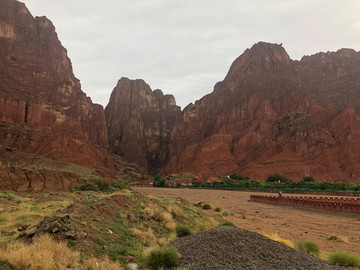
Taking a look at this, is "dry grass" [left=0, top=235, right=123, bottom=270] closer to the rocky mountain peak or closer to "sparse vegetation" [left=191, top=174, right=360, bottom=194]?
"sparse vegetation" [left=191, top=174, right=360, bottom=194]

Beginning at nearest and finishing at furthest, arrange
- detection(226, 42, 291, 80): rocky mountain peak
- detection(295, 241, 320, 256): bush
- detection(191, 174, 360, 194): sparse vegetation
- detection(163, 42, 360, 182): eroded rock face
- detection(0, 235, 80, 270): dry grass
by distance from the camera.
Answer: detection(0, 235, 80, 270): dry grass → detection(295, 241, 320, 256): bush → detection(191, 174, 360, 194): sparse vegetation → detection(163, 42, 360, 182): eroded rock face → detection(226, 42, 291, 80): rocky mountain peak

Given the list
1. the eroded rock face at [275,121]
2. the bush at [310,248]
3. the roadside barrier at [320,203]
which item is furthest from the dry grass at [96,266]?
the eroded rock face at [275,121]

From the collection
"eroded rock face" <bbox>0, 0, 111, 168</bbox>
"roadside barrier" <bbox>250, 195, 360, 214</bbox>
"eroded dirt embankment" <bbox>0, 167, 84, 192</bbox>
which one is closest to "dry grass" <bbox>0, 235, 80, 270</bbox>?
"eroded dirt embankment" <bbox>0, 167, 84, 192</bbox>

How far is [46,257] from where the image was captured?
6.91 meters

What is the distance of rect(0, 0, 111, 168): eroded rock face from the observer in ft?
311

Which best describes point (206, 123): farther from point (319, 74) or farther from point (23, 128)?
point (23, 128)

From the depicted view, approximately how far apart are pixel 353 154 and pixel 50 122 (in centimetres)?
11974

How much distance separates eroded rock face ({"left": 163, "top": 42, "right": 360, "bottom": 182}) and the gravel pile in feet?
335

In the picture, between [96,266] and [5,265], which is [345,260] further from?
[5,265]

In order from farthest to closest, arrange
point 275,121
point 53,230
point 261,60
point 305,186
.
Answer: point 261,60, point 275,121, point 305,186, point 53,230

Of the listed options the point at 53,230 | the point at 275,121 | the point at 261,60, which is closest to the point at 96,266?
the point at 53,230

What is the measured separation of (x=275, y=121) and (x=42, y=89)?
114551mm

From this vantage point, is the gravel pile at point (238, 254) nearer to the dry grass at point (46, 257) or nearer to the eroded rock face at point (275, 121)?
the dry grass at point (46, 257)

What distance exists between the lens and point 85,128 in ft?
468
